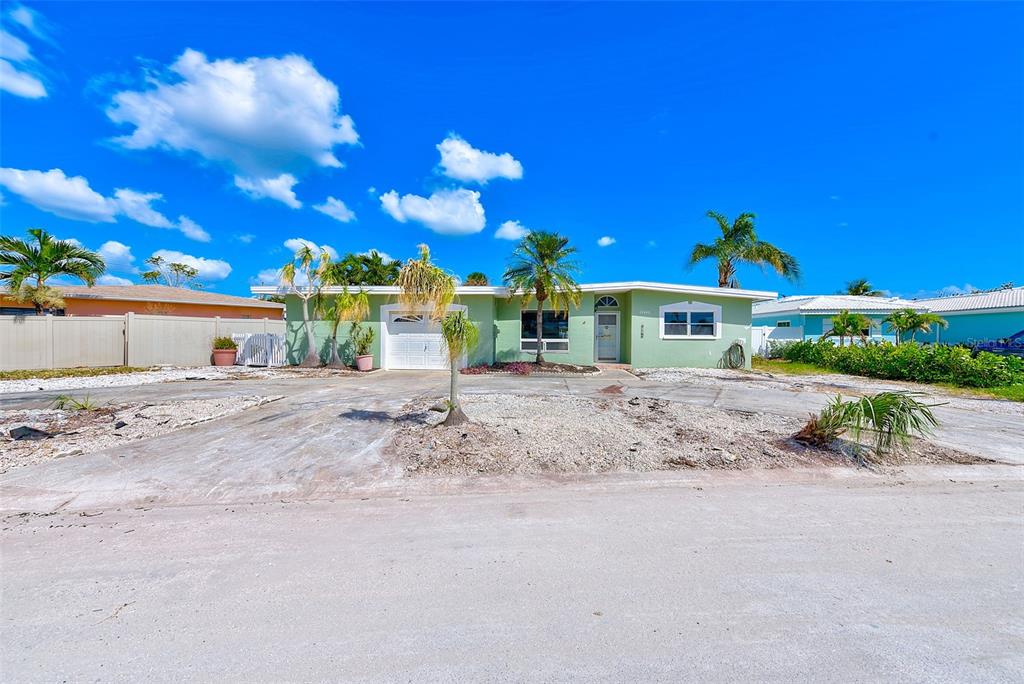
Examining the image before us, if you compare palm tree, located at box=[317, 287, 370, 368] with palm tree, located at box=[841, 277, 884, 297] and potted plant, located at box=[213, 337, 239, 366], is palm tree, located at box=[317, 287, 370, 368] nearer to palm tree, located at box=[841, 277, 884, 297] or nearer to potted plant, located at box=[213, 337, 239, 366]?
potted plant, located at box=[213, 337, 239, 366]

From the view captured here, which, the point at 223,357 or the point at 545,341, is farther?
the point at 223,357

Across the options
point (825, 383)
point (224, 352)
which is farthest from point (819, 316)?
point (224, 352)

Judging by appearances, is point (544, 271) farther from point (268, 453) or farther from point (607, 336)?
point (268, 453)

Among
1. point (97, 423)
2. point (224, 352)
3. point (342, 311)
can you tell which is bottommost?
point (97, 423)

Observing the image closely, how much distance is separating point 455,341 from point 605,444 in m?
2.31

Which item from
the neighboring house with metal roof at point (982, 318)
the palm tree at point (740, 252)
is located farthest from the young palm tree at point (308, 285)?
the neighboring house with metal roof at point (982, 318)

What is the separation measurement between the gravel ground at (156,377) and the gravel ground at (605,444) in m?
7.85

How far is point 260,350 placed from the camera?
16.0m

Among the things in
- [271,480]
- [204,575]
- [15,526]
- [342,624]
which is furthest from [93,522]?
[342,624]

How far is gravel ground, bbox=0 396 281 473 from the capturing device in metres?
4.93

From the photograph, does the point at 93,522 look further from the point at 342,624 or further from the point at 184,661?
the point at 342,624

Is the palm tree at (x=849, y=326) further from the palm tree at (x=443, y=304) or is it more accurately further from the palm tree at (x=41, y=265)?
the palm tree at (x=41, y=265)

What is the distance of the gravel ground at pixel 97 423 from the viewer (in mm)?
4930

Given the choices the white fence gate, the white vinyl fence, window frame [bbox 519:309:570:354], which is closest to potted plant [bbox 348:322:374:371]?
the white fence gate
